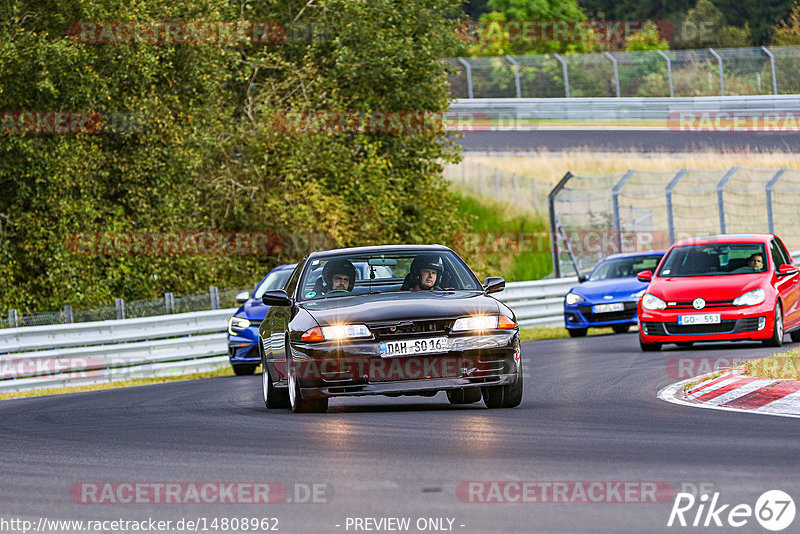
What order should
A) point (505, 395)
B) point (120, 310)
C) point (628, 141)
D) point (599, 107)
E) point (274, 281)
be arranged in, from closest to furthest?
point (505, 395), point (274, 281), point (120, 310), point (628, 141), point (599, 107)

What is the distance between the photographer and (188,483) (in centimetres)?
819

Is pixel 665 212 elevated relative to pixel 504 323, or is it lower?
lower

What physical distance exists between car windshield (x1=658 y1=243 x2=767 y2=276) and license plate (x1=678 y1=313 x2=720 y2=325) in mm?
1109

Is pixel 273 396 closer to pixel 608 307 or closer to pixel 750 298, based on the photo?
pixel 750 298

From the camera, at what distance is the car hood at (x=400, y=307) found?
455 inches

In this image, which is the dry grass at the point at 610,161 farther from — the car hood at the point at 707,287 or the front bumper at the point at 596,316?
the car hood at the point at 707,287

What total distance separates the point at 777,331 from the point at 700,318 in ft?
3.24

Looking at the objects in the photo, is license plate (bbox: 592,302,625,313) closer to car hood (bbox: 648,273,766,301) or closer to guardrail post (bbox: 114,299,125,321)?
car hood (bbox: 648,273,766,301)

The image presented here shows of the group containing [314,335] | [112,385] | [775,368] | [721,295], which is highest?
[314,335]

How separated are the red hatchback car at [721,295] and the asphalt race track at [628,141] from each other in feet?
85.9

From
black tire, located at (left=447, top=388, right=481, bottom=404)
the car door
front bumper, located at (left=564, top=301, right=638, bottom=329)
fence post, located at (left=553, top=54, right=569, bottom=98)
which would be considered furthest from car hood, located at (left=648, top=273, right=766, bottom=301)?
fence post, located at (left=553, top=54, right=569, bottom=98)

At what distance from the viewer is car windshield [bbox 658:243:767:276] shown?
1984 cm

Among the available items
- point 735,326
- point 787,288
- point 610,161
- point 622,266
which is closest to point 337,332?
point 735,326

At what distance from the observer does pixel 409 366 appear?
11500 millimetres
